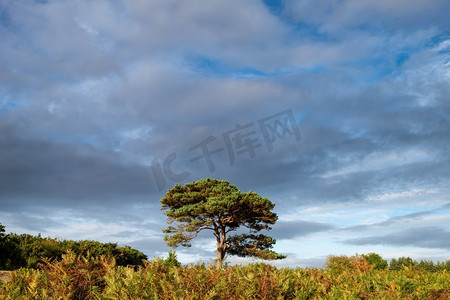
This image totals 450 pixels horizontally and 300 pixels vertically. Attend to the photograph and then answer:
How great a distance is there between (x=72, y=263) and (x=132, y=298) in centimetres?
126

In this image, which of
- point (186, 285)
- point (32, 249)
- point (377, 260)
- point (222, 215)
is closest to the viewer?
point (186, 285)

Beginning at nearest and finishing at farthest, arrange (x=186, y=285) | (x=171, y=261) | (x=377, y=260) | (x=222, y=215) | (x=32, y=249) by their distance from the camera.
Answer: (x=186, y=285) → (x=171, y=261) → (x=32, y=249) → (x=377, y=260) → (x=222, y=215)

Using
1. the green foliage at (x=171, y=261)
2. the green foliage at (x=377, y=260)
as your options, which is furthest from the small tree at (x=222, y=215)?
the green foliage at (x=171, y=261)

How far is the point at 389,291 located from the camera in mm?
4918

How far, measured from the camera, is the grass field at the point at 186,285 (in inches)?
184

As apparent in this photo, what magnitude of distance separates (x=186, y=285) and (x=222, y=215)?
2671cm

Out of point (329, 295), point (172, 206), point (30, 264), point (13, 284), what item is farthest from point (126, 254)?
point (329, 295)

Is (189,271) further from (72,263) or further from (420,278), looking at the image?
(420,278)

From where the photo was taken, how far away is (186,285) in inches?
193

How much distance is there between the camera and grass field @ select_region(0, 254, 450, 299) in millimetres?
4676

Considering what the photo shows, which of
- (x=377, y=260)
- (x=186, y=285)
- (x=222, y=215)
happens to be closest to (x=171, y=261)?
(x=186, y=285)

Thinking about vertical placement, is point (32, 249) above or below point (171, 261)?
above

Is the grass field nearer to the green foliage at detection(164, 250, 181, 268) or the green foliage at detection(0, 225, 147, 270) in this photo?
the green foliage at detection(164, 250, 181, 268)

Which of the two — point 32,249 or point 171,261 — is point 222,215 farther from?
point 171,261
